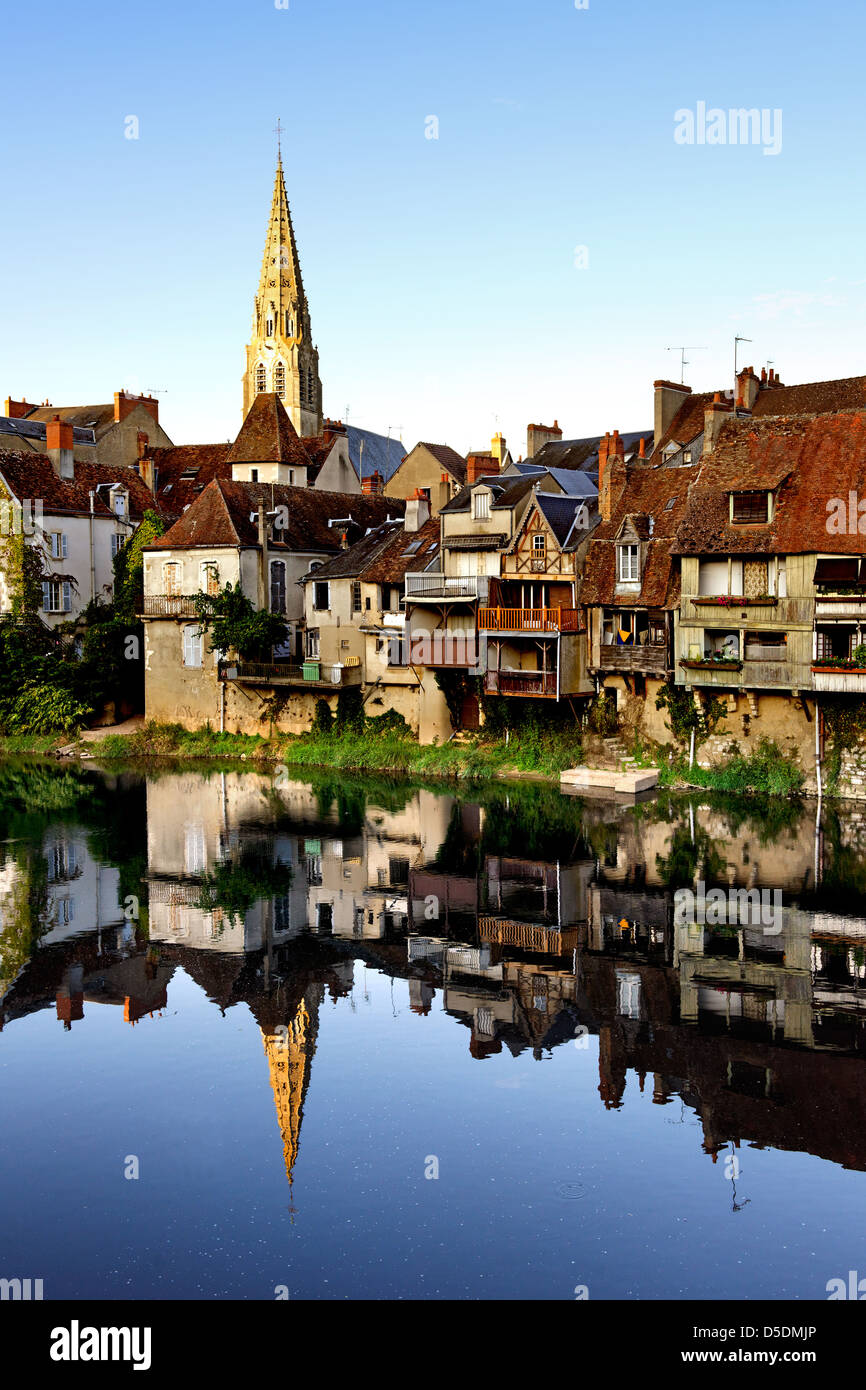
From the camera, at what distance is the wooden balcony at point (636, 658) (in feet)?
128

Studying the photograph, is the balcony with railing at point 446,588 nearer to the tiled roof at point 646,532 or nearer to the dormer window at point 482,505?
the dormer window at point 482,505

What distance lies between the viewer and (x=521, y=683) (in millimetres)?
41688

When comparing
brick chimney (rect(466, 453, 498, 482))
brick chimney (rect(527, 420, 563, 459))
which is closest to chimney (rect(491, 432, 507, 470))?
brick chimney (rect(527, 420, 563, 459))

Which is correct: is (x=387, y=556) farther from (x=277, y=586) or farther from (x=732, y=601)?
(x=732, y=601)

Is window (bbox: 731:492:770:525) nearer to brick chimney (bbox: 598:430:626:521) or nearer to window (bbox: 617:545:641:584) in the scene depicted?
window (bbox: 617:545:641:584)

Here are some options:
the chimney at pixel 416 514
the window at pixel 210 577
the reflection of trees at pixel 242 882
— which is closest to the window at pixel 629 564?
the chimney at pixel 416 514

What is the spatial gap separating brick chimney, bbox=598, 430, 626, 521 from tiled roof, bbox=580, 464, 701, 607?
0.37 feet

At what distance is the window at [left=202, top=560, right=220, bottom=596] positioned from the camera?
164 ft

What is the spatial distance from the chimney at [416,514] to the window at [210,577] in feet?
25.1

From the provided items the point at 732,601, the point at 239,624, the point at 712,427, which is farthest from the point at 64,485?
the point at 732,601

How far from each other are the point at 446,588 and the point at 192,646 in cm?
1240
